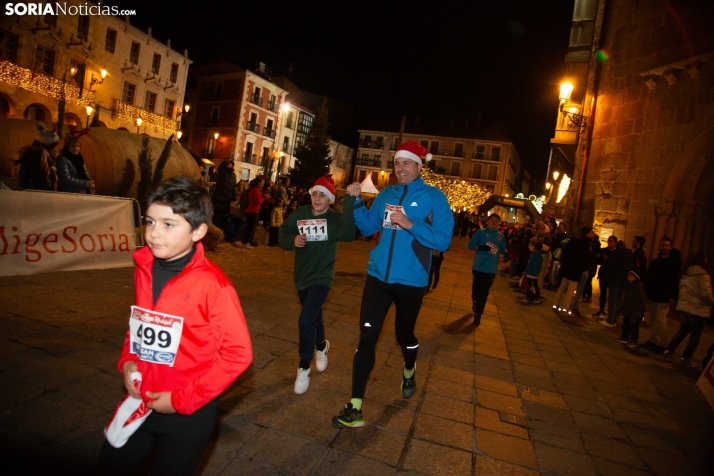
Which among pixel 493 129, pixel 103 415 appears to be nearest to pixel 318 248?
pixel 103 415

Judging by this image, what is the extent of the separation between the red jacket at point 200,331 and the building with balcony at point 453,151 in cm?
6377

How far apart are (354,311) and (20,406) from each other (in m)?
4.72

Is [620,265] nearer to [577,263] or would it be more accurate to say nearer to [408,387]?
Result: [577,263]

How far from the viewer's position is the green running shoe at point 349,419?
3215 millimetres

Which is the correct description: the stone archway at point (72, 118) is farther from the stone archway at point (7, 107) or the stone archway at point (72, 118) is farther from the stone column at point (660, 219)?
the stone column at point (660, 219)

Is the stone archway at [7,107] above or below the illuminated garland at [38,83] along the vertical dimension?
below

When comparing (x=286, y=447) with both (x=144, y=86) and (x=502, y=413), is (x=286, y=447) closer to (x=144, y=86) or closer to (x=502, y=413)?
(x=502, y=413)

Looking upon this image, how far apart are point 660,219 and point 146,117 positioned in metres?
35.9

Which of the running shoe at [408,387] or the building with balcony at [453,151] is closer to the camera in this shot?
the running shoe at [408,387]

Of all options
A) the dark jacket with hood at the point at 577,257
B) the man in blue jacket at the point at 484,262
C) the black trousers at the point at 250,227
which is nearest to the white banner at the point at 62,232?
the black trousers at the point at 250,227

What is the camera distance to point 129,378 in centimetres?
173

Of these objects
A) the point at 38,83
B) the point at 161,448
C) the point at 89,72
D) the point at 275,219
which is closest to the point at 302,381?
the point at 161,448

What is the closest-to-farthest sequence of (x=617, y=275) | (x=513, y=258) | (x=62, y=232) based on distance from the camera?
(x=62, y=232) < (x=617, y=275) < (x=513, y=258)

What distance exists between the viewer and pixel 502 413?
13.2ft
